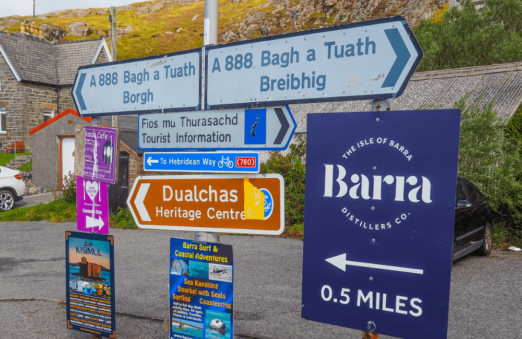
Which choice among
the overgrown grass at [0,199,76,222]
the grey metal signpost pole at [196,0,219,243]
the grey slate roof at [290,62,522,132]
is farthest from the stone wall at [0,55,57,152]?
the grey metal signpost pole at [196,0,219,243]

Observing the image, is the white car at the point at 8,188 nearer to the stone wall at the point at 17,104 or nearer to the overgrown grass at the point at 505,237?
the overgrown grass at the point at 505,237

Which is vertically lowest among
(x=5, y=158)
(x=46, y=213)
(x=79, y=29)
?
(x=46, y=213)

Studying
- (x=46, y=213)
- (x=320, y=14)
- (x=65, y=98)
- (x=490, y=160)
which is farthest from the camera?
(x=320, y=14)

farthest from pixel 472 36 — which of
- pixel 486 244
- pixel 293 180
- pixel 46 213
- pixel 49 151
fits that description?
pixel 46 213

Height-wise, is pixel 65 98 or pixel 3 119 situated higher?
pixel 65 98

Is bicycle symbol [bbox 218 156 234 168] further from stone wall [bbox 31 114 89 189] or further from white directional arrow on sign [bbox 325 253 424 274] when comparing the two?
stone wall [bbox 31 114 89 189]

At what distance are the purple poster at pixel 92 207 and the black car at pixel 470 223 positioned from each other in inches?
225

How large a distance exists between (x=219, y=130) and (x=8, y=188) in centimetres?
1394

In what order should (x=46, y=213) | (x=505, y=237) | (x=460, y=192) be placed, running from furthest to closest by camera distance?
(x=46, y=213) → (x=505, y=237) → (x=460, y=192)

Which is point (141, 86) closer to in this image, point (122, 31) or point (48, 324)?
point (48, 324)

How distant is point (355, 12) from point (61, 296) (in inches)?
4010

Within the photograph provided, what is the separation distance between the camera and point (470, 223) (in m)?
8.02

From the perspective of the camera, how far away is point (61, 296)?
573cm

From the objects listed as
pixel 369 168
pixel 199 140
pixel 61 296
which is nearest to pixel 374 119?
pixel 369 168
